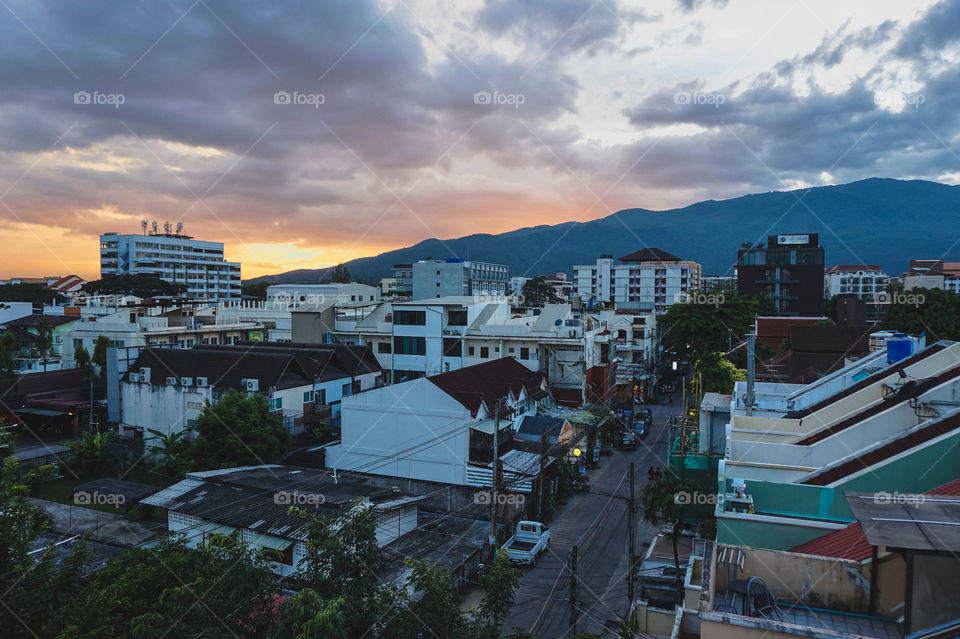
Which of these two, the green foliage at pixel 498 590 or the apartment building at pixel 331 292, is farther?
the apartment building at pixel 331 292

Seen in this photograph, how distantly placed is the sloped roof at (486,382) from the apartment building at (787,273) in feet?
143

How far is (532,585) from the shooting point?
15.5m

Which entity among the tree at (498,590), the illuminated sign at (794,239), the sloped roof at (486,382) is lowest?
the tree at (498,590)

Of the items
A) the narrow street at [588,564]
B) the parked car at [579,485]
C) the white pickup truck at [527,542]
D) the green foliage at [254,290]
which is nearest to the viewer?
the narrow street at [588,564]

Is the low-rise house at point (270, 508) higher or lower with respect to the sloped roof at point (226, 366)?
lower

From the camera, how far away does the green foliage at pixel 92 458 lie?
23.6 m

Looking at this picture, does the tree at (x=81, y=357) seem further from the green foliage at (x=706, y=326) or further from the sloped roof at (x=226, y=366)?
the green foliage at (x=706, y=326)

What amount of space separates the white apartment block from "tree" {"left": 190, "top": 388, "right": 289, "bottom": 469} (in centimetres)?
10190

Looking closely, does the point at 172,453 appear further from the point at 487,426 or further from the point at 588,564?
the point at 588,564

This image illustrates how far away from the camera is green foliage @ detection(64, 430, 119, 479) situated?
77.5ft

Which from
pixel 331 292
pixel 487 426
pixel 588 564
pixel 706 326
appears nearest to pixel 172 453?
pixel 487 426

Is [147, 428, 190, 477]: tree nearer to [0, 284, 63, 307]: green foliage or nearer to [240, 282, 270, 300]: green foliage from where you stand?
[0, 284, 63, 307]: green foliage

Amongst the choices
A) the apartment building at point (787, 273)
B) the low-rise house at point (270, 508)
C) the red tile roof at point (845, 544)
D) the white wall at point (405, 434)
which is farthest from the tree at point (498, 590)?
the apartment building at point (787, 273)

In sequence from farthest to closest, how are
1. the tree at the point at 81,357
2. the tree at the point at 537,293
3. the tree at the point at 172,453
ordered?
the tree at the point at 537,293 < the tree at the point at 81,357 < the tree at the point at 172,453
